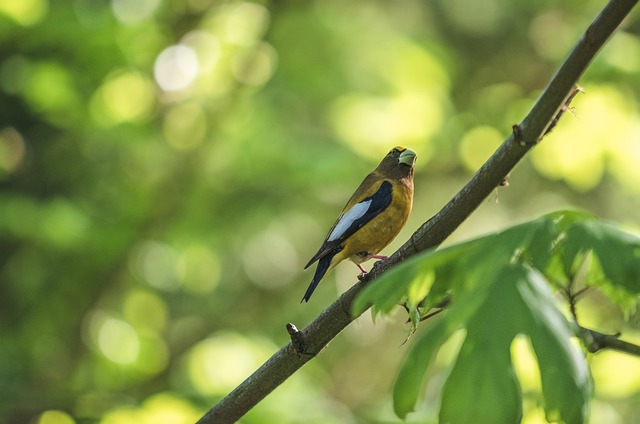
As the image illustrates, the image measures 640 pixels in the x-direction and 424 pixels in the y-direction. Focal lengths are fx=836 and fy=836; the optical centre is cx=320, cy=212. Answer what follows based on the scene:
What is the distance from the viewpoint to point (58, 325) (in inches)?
317

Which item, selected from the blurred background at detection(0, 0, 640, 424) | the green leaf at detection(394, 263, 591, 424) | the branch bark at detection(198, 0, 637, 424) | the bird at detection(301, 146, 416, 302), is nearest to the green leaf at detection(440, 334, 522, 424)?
the green leaf at detection(394, 263, 591, 424)

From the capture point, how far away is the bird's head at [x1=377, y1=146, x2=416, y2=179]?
336 centimetres

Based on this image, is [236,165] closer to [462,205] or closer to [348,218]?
[348,218]

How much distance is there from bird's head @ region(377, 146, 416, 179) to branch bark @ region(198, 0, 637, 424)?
129 cm

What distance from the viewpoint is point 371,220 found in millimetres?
3152

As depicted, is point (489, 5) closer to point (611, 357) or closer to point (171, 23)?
point (171, 23)

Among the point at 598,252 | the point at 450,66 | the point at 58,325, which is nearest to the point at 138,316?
the point at 58,325

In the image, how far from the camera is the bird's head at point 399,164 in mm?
3355

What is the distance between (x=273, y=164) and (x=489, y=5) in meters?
3.75

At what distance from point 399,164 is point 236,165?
399cm

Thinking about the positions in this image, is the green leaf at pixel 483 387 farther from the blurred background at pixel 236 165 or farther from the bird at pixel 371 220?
the blurred background at pixel 236 165

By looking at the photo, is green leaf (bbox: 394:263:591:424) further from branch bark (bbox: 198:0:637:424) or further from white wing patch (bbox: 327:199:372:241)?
white wing patch (bbox: 327:199:372:241)

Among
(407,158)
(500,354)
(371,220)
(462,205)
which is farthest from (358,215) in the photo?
(500,354)

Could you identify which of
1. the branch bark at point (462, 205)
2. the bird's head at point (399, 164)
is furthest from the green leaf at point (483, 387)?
the bird's head at point (399, 164)
